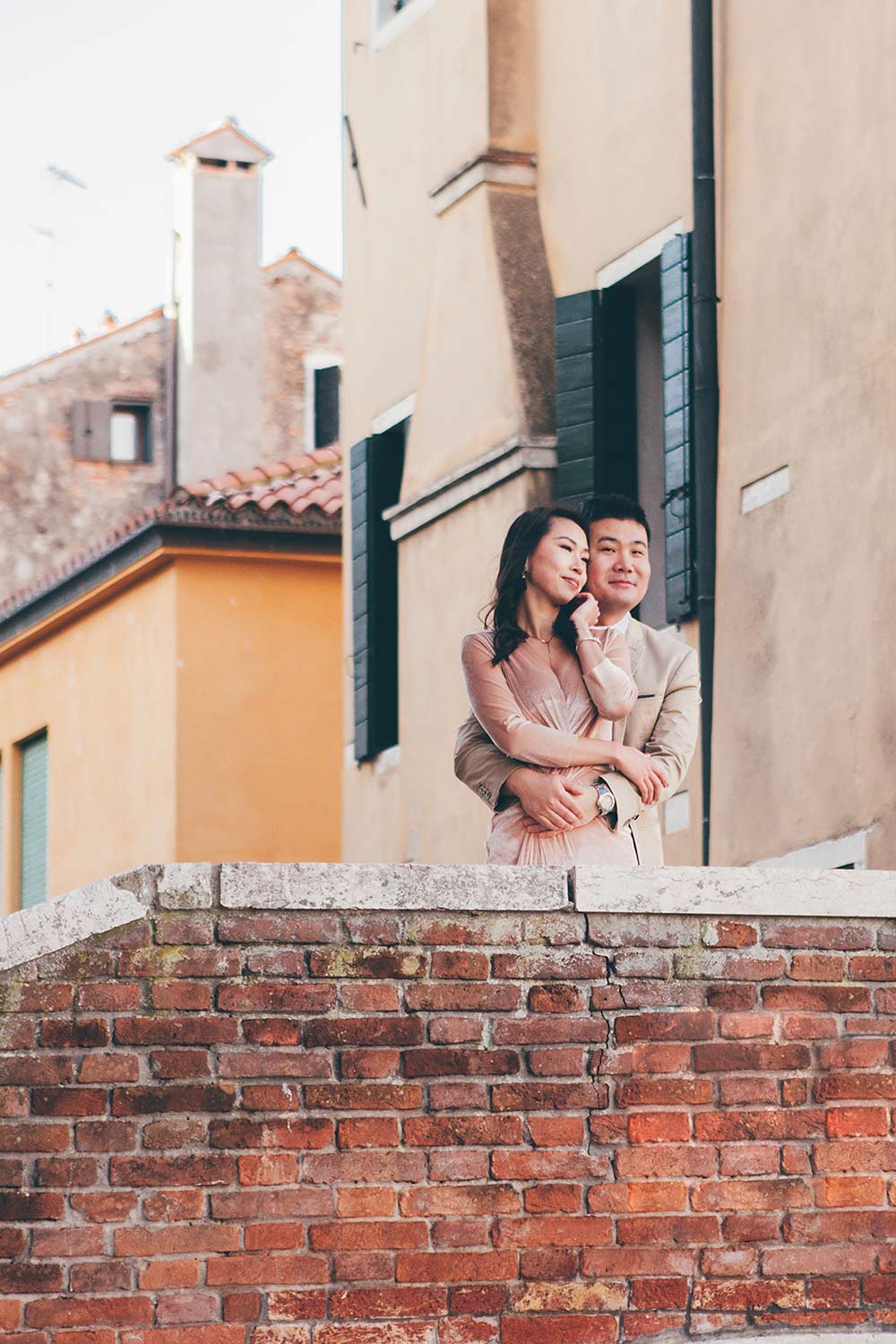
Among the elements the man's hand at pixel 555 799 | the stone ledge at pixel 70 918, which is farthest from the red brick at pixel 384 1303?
the man's hand at pixel 555 799

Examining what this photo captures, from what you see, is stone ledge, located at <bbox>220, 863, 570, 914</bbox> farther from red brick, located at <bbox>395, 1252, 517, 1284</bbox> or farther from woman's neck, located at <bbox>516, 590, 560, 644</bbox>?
red brick, located at <bbox>395, 1252, 517, 1284</bbox>

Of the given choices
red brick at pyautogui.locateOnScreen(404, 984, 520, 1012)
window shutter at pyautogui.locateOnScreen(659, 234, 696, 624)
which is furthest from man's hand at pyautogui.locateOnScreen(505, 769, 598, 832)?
window shutter at pyautogui.locateOnScreen(659, 234, 696, 624)

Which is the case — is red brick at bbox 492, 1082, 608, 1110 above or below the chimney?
below

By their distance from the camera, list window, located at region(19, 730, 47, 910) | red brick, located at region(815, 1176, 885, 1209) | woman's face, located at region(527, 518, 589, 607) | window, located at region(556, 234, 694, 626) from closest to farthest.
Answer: red brick, located at region(815, 1176, 885, 1209), woman's face, located at region(527, 518, 589, 607), window, located at region(556, 234, 694, 626), window, located at region(19, 730, 47, 910)

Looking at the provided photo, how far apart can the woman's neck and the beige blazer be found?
0.23 meters

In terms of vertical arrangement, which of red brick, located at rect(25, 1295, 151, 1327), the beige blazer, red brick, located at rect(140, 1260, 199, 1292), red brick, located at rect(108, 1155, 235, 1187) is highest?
the beige blazer

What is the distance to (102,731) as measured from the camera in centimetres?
1697

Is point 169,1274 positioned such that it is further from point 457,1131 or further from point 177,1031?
point 457,1131

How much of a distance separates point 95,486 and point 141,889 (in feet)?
62.1

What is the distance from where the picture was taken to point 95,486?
80.3 feet

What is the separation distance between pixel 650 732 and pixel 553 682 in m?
0.29

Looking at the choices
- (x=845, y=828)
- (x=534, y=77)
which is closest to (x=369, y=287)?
(x=534, y=77)

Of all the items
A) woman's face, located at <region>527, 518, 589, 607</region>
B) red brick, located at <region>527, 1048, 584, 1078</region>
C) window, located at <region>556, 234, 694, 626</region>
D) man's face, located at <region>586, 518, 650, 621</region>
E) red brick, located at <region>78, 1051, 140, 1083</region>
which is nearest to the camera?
red brick, located at <region>78, 1051, 140, 1083</region>

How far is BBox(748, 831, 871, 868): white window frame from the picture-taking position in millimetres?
8625
